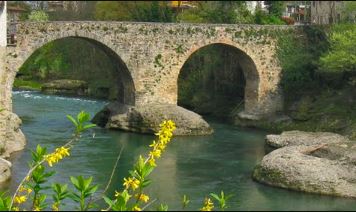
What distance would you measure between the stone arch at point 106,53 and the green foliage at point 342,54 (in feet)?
29.3

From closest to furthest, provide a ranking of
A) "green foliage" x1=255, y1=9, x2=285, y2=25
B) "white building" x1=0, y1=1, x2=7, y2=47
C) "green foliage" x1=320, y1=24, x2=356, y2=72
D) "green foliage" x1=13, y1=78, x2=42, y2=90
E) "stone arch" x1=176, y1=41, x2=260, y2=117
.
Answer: "white building" x1=0, y1=1, x2=7, y2=47, "green foliage" x1=320, y1=24, x2=356, y2=72, "stone arch" x1=176, y1=41, x2=260, y2=117, "green foliage" x1=255, y1=9, x2=285, y2=25, "green foliage" x1=13, y1=78, x2=42, y2=90

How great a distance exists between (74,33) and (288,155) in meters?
11.2

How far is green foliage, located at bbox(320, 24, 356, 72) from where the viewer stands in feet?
94.8

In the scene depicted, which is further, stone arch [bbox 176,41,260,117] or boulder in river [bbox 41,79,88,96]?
boulder in river [bbox 41,79,88,96]

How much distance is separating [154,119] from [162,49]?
11.4 feet

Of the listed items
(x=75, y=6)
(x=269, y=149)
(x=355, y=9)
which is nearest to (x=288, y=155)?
(x=269, y=149)

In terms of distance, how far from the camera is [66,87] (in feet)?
155

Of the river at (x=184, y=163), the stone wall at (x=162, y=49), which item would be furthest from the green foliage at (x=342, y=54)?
the river at (x=184, y=163)

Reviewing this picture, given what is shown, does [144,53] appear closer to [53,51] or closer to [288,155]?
[288,155]

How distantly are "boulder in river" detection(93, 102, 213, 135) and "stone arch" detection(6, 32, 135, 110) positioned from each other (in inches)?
34.5

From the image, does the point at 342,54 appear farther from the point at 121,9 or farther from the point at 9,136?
the point at 121,9

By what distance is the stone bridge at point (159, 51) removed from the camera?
2686 centimetres

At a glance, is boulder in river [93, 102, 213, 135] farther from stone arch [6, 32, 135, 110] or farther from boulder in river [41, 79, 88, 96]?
boulder in river [41, 79, 88, 96]

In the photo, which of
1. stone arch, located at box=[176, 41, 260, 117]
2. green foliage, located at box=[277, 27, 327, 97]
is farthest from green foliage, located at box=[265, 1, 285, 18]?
stone arch, located at box=[176, 41, 260, 117]
